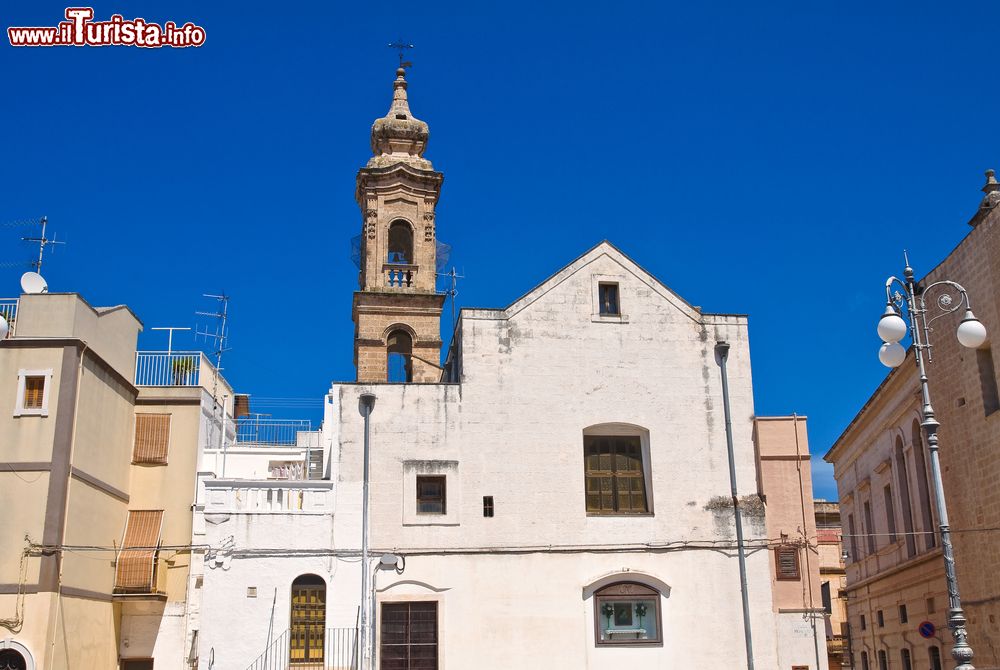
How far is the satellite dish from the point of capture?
27547mm

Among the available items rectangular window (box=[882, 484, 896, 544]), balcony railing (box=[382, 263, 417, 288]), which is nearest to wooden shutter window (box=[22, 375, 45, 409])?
balcony railing (box=[382, 263, 417, 288])

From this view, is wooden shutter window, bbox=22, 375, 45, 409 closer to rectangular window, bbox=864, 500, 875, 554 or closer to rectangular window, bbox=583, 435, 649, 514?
rectangular window, bbox=583, 435, 649, 514

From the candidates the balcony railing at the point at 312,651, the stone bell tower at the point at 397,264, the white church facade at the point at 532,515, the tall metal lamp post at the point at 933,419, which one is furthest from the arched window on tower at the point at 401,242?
the tall metal lamp post at the point at 933,419

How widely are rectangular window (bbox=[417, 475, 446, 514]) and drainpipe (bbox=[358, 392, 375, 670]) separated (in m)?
1.34

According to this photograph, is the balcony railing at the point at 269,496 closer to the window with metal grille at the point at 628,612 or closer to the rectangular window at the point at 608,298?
the window with metal grille at the point at 628,612

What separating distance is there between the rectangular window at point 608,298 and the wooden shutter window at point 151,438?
1202 cm

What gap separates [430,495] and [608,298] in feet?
23.2

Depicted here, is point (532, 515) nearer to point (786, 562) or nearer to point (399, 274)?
point (786, 562)

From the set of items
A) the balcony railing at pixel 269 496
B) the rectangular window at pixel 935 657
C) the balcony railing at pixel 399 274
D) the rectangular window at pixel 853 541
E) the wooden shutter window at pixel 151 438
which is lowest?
the rectangular window at pixel 935 657

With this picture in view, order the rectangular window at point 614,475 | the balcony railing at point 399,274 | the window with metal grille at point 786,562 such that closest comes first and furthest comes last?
1. the window with metal grille at point 786,562
2. the rectangular window at point 614,475
3. the balcony railing at point 399,274

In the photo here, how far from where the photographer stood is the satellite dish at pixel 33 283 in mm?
27547

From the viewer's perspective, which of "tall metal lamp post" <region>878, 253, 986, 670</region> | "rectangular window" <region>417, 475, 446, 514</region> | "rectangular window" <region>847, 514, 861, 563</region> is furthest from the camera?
"rectangular window" <region>847, 514, 861, 563</region>

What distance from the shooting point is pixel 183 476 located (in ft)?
93.1

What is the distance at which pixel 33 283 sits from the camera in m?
27.7
